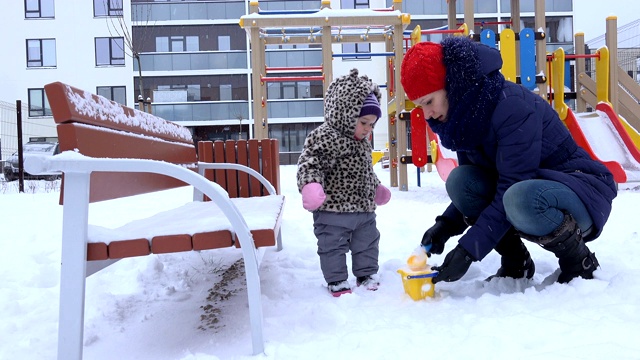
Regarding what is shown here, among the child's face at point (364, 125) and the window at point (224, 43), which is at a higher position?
the window at point (224, 43)

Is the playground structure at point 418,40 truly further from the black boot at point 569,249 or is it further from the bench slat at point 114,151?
the bench slat at point 114,151

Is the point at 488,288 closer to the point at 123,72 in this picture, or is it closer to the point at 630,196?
the point at 630,196

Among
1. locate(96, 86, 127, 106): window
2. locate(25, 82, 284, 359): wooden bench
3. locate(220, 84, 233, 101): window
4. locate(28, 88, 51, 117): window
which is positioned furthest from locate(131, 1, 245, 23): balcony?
locate(25, 82, 284, 359): wooden bench

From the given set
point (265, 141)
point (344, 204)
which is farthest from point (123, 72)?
point (344, 204)

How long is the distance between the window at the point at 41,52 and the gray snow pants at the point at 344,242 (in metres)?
26.7

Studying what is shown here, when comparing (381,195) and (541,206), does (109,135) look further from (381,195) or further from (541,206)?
(541,206)

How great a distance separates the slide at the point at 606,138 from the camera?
6.12m

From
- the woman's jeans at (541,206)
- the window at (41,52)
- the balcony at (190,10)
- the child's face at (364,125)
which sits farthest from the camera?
the window at (41,52)

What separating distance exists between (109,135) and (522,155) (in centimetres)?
154

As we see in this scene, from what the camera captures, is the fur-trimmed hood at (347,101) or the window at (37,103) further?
the window at (37,103)

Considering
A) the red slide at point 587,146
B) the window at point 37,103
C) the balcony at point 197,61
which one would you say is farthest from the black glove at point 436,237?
the window at point 37,103

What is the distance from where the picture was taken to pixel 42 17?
2547 cm

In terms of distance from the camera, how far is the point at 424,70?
1983mm

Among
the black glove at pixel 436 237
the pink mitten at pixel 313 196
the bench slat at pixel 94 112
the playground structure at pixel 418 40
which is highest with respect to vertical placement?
the playground structure at pixel 418 40
